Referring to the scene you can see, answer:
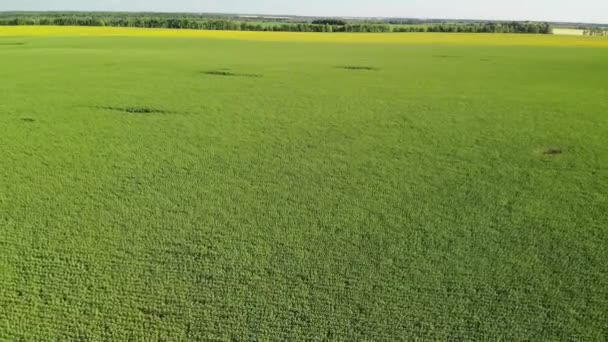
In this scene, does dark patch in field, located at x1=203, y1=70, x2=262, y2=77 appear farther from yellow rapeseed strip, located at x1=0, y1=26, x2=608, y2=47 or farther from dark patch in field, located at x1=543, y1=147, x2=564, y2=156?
yellow rapeseed strip, located at x1=0, y1=26, x2=608, y2=47

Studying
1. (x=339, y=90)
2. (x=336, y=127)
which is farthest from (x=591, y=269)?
(x=339, y=90)

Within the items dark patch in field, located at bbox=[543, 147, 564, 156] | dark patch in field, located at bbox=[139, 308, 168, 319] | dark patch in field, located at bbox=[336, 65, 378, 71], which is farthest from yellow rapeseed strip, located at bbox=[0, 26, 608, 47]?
dark patch in field, located at bbox=[139, 308, 168, 319]

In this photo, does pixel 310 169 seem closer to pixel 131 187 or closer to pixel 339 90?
pixel 131 187

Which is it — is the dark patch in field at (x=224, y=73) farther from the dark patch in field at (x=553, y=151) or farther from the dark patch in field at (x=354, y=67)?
the dark patch in field at (x=553, y=151)

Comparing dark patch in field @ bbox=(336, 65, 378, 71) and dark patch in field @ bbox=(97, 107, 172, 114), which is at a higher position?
dark patch in field @ bbox=(336, 65, 378, 71)

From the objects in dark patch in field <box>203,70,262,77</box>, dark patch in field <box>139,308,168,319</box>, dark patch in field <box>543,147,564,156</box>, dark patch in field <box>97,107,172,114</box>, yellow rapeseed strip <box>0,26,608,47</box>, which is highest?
yellow rapeseed strip <box>0,26,608,47</box>

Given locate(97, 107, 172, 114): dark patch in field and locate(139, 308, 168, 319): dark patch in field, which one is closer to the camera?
locate(139, 308, 168, 319): dark patch in field

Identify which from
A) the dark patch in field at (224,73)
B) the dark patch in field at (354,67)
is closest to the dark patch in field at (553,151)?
the dark patch in field at (224,73)

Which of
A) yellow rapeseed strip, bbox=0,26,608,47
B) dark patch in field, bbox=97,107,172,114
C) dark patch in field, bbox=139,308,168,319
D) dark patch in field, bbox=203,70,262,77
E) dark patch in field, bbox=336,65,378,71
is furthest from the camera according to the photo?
yellow rapeseed strip, bbox=0,26,608,47

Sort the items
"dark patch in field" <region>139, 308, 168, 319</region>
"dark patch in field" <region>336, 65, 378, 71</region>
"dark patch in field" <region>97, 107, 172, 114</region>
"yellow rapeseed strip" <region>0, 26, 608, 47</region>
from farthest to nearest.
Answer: "yellow rapeseed strip" <region>0, 26, 608, 47</region> < "dark patch in field" <region>336, 65, 378, 71</region> < "dark patch in field" <region>97, 107, 172, 114</region> < "dark patch in field" <region>139, 308, 168, 319</region>
